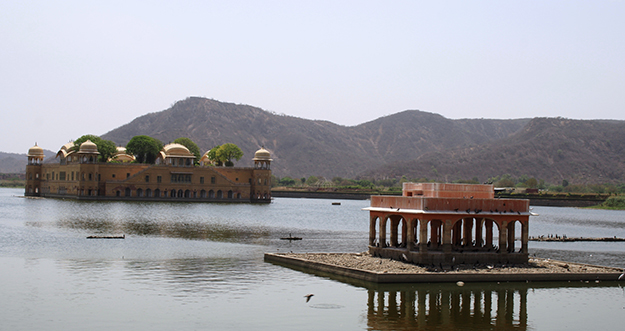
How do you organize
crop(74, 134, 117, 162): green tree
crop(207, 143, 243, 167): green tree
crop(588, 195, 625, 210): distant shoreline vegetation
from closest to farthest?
crop(588, 195, 625, 210): distant shoreline vegetation, crop(74, 134, 117, 162): green tree, crop(207, 143, 243, 167): green tree

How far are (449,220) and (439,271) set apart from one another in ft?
8.31

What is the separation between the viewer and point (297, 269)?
111 ft

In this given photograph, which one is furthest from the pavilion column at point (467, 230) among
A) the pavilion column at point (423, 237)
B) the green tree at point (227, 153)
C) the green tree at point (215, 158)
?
the green tree at point (215, 158)

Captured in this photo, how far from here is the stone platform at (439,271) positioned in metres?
29.6

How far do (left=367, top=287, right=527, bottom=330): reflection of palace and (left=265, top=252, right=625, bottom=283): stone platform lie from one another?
34.2 inches

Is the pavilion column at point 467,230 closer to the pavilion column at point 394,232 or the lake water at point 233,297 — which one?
the pavilion column at point 394,232

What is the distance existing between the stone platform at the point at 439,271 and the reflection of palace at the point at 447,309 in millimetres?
867

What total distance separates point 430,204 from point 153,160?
109m

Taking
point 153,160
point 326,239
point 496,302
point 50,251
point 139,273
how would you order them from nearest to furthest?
point 496,302 → point 139,273 → point 50,251 → point 326,239 → point 153,160

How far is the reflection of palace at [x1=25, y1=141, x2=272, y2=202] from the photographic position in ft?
383

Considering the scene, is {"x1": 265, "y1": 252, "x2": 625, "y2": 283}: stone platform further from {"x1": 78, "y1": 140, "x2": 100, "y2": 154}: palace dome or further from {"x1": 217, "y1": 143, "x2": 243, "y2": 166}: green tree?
{"x1": 217, "y1": 143, "x2": 243, "y2": 166}: green tree

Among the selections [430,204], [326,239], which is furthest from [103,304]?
[326,239]

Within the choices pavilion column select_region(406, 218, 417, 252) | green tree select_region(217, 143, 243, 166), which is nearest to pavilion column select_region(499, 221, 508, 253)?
pavilion column select_region(406, 218, 417, 252)

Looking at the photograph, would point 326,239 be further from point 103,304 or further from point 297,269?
point 103,304
